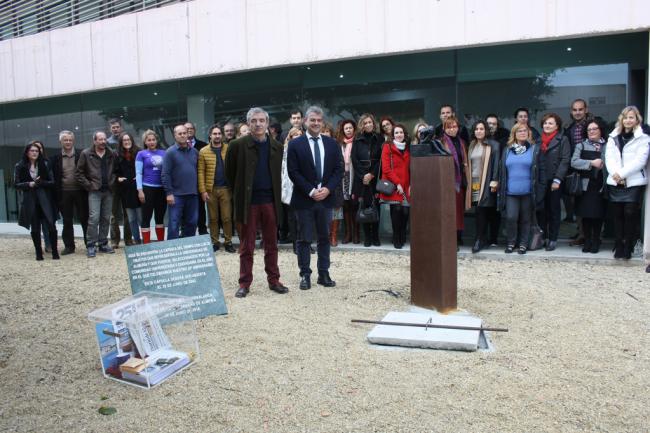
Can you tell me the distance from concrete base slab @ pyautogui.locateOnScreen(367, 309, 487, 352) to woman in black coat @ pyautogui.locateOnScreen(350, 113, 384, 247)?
4086mm

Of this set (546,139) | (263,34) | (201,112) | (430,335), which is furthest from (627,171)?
(201,112)

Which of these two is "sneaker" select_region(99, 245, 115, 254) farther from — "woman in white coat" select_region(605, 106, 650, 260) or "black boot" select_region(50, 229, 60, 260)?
"woman in white coat" select_region(605, 106, 650, 260)

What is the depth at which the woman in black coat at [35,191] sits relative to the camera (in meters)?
9.14

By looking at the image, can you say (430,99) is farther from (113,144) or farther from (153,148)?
(113,144)

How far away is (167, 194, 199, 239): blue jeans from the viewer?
8531mm

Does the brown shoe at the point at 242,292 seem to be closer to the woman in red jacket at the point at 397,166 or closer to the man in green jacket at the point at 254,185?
the man in green jacket at the point at 254,185

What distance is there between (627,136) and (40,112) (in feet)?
44.2

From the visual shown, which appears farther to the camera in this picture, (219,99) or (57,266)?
(219,99)

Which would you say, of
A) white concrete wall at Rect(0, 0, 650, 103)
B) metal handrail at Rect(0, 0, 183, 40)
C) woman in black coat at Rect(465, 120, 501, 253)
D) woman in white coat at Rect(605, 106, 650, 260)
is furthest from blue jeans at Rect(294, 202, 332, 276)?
metal handrail at Rect(0, 0, 183, 40)

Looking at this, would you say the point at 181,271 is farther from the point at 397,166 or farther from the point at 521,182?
the point at 521,182

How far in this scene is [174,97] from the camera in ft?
Answer: 41.5

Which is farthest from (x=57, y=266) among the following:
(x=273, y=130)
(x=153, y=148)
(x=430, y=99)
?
(x=430, y=99)

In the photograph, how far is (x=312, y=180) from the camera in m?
6.34

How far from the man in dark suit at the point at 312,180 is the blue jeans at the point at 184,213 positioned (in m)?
2.82
